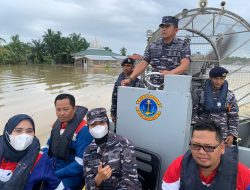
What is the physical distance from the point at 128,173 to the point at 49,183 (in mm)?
671

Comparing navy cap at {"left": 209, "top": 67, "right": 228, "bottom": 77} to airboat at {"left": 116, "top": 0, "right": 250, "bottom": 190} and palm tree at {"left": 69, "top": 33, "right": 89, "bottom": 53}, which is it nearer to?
airboat at {"left": 116, "top": 0, "right": 250, "bottom": 190}

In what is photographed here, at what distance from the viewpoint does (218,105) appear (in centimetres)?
351

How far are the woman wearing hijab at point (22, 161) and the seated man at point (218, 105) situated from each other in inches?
72.2

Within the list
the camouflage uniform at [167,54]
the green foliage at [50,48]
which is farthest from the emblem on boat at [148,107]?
the green foliage at [50,48]

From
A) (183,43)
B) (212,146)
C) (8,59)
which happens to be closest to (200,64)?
(183,43)

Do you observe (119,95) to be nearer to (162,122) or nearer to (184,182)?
(162,122)

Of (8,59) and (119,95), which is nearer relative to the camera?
(119,95)

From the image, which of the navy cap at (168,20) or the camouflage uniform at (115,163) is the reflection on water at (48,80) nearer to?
the navy cap at (168,20)

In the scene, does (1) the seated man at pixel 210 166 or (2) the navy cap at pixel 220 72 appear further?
(2) the navy cap at pixel 220 72

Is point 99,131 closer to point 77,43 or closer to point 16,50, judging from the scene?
point 77,43

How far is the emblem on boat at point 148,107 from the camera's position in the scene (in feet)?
9.62

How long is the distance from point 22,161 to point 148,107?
129 centimetres

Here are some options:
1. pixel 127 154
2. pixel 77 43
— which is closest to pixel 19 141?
pixel 127 154

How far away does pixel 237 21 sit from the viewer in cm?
443
